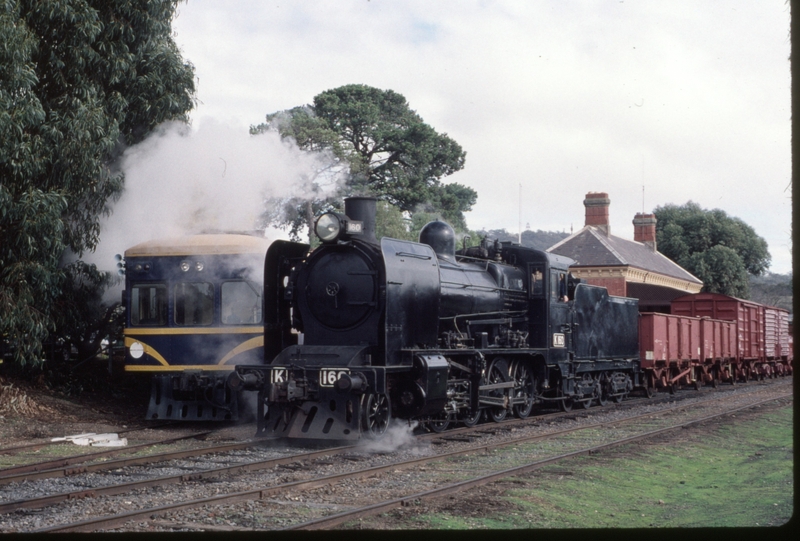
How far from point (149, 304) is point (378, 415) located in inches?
186

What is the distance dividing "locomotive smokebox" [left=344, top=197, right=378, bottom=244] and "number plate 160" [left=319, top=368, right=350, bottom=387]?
186cm

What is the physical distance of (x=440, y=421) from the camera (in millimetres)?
12398

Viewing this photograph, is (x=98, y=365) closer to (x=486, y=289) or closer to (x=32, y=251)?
(x=32, y=251)

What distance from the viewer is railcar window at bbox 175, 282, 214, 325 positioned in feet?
44.0

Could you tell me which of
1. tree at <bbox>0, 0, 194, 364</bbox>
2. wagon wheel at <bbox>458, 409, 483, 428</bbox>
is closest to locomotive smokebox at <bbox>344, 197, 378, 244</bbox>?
wagon wheel at <bbox>458, 409, 483, 428</bbox>

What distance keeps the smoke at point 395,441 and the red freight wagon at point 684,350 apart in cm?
1055

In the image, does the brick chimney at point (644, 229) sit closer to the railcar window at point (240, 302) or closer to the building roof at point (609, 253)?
the building roof at point (609, 253)

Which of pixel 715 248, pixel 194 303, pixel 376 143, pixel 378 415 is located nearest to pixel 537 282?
pixel 378 415

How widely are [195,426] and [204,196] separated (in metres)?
4.36

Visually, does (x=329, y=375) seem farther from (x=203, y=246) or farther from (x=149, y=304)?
(x=149, y=304)

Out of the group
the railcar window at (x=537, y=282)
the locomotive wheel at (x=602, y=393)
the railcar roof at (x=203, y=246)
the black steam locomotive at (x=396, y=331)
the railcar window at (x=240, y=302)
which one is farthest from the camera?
the locomotive wheel at (x=602, y=393)

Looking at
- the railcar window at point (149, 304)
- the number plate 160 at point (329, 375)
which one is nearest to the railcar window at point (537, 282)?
the number plate 160 at point (329, 375)

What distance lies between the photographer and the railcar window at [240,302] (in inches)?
522

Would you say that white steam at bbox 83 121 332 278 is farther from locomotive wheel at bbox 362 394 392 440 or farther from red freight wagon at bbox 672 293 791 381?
red freight wagon at bbox 672 293 791 381
